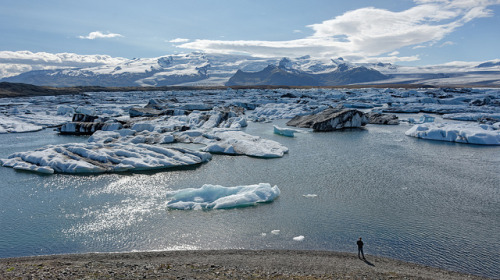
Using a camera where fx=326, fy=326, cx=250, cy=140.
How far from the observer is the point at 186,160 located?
77.4ft

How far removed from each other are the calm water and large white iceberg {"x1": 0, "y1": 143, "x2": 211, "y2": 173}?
94cm

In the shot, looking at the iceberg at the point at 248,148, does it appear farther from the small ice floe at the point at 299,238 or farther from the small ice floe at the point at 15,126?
the small ice floe at the point at 15,126

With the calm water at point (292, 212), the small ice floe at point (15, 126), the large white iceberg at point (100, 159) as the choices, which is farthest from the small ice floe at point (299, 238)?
the small ice floe at point (15, 126)

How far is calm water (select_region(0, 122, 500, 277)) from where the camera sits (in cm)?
1212

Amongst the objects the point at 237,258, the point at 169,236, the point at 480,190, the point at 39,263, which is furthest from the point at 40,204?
the point at 480,190

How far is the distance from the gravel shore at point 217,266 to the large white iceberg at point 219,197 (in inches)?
159

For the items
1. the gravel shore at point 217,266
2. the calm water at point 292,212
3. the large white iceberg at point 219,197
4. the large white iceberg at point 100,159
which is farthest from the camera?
the large white iceberg at point 100,159

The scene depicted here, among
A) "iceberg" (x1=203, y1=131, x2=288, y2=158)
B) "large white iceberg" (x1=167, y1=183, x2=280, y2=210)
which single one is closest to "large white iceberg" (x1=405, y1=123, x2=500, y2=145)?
"iceberg" (x1=203, y1=131, x2=288, y2=158)

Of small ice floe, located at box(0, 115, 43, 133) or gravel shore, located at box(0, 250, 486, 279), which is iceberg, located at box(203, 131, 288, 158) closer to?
gravel shore, located at box(0, 250, 486, 279)

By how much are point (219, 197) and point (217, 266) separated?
20.5 feet

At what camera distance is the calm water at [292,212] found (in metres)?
12.1

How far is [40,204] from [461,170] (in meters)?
25.3

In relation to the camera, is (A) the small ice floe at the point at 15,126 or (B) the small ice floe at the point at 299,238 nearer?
(B) the small ice floe at the point at 299,238

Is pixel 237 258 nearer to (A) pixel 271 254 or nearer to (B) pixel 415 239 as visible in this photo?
(A) pixel 271 254
